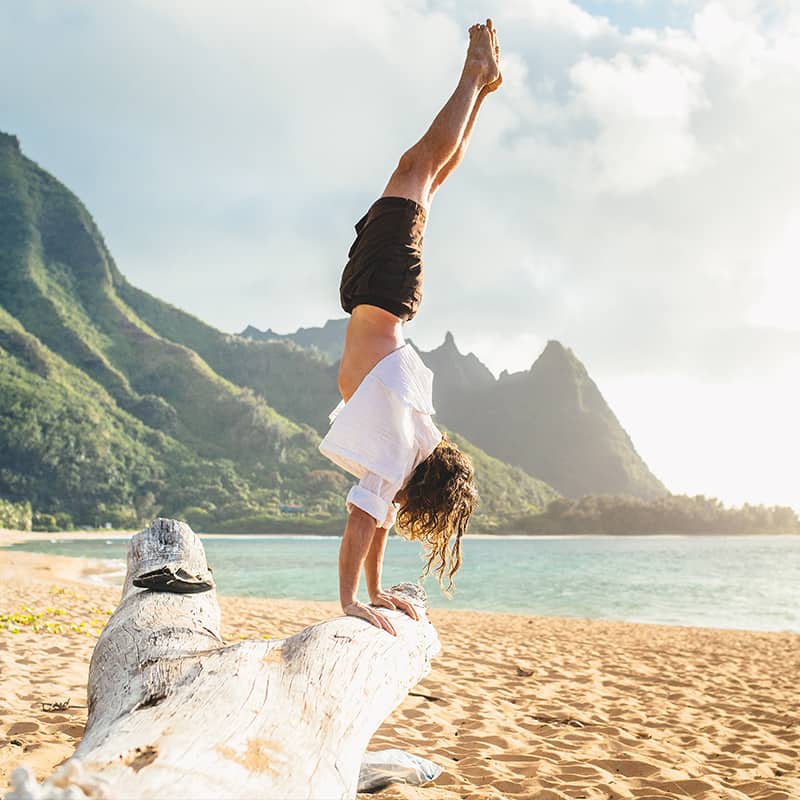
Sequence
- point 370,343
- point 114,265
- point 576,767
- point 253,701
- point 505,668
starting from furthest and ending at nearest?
point 114,265 < point 505,668 < point 576,767 < point 370,343 < point 253,701

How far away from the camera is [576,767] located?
3.77m

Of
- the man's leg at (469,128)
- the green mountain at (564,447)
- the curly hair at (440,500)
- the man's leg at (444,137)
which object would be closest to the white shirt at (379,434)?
the curly hair at (440,500)

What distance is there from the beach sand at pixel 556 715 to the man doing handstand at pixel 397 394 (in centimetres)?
123

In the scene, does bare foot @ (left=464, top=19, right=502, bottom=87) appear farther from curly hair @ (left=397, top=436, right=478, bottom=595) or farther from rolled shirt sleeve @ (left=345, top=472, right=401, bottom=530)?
rolled shirt sleeve @ (left=345, top=472, right=401, bottom=530)

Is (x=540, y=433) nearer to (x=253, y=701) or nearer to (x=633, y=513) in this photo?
(x=633, y=513)

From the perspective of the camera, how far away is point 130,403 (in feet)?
327

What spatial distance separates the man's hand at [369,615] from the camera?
2715mm

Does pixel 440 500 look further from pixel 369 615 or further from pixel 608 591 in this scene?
pixel 608 591

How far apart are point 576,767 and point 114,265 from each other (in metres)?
147

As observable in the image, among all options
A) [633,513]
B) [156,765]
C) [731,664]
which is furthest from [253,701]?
[633,513]

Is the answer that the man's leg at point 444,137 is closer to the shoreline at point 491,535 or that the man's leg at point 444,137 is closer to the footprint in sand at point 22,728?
the footprint in sand at point 22,728

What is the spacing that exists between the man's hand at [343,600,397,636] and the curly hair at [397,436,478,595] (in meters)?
0.39

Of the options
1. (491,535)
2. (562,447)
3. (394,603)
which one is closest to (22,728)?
(394,603)

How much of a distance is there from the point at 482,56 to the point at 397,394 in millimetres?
1879
